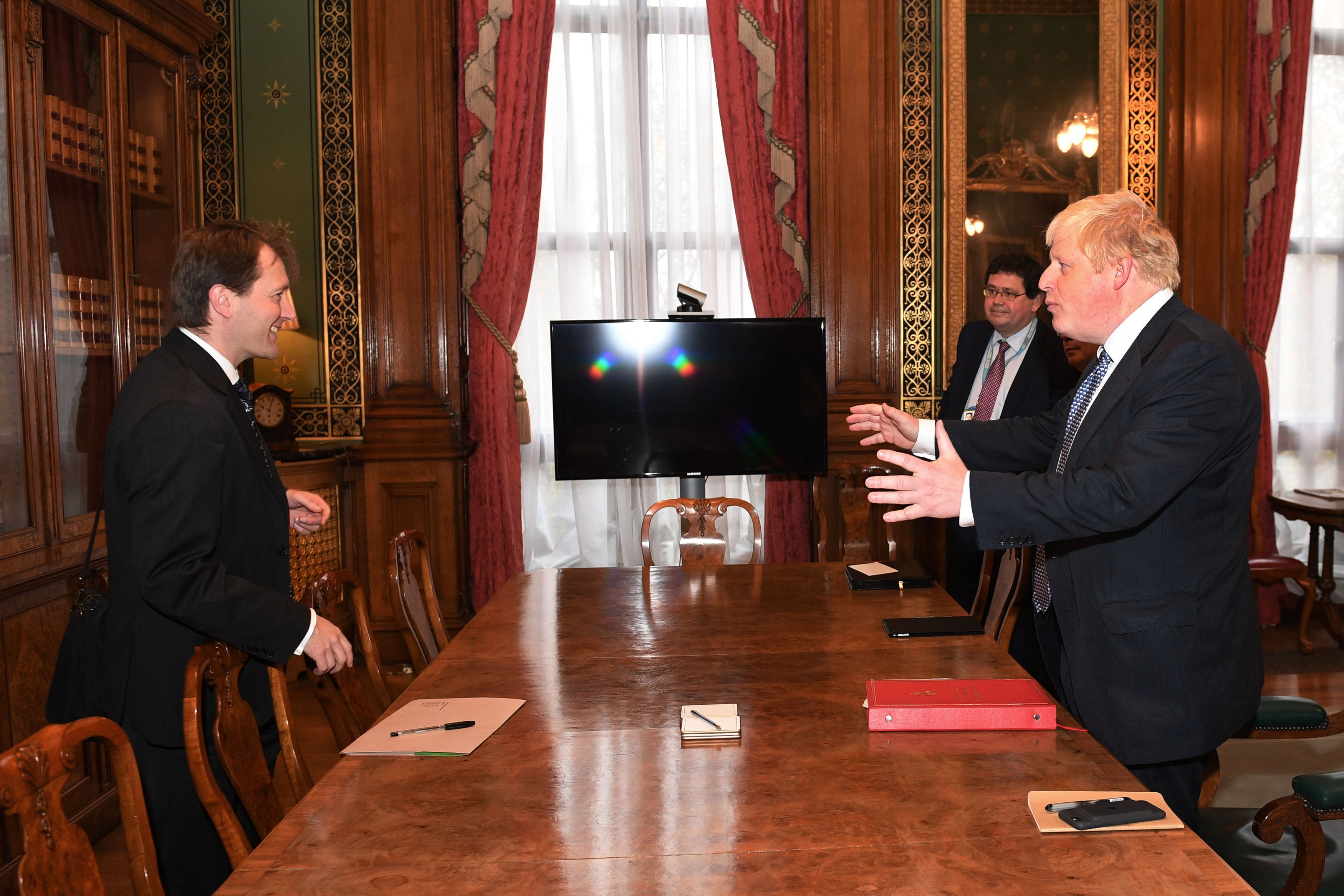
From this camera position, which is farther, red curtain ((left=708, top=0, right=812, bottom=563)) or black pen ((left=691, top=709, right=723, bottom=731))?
red curtain ((left=708, top=0, right=812, bottom=563))

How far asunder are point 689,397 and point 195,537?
2.85 meters

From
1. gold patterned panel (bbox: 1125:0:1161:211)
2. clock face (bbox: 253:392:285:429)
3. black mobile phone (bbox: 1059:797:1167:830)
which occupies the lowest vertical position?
black mobile phone (bbox: 1059:797:1167:830)

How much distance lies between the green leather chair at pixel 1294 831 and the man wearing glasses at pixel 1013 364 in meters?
1.15

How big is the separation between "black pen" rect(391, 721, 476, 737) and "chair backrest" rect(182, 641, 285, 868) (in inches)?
8.4

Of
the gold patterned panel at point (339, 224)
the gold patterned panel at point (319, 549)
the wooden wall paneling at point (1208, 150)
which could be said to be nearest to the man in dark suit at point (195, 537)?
the gold patterned panel at point (319, 549)

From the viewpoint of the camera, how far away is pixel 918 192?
5.05 meters

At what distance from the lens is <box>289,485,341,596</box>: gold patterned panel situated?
438cm

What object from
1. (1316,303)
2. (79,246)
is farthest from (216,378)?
(1316,303)

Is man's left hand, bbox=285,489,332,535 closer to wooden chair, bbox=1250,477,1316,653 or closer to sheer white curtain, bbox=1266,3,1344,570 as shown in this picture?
wooden chair, bbox=1250,477,1316,653

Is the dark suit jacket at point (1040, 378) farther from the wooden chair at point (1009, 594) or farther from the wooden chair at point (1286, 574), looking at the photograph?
the wooden chair at point (1286, 574)

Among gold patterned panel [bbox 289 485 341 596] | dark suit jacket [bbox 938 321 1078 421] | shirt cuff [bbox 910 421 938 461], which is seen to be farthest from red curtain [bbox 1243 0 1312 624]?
gold patterned panel [bbox 289 485 341 596]

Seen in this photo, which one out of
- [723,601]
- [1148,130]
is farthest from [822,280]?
[723,601]

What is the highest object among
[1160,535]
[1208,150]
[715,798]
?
[1208,150]

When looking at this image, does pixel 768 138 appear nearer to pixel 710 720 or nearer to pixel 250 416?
pixel 250 416
